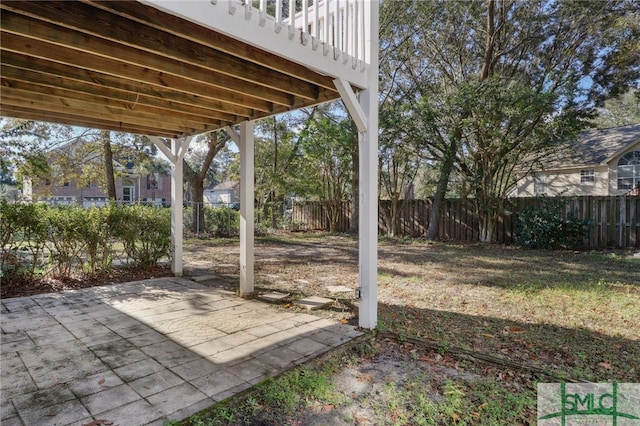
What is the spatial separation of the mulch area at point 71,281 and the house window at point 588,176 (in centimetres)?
1609

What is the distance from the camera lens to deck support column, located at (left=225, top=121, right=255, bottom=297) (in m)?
4.54

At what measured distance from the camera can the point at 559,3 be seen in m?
9.35

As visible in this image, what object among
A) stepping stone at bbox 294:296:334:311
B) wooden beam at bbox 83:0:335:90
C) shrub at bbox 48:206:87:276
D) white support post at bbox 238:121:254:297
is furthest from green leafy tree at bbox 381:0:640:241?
shrub at bbox 48:206:87:276

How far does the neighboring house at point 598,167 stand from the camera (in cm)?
1302

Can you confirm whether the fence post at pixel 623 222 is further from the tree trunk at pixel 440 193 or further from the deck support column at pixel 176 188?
the deck support column at pixel 176 188

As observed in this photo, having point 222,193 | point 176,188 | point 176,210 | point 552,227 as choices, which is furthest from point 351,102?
point 222,193

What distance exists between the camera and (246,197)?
4.60 meters

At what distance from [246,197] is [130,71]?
202 cm

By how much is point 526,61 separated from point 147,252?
11.7 metres

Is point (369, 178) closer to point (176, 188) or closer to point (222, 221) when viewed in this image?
point (176, 188)

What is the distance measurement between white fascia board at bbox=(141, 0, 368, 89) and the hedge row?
4.38 m

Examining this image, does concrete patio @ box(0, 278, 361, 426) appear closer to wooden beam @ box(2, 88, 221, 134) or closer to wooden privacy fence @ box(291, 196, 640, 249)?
wooden beam @ box(2, 88, 221, 134)

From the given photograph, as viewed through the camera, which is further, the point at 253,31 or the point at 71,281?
the point at 71,281

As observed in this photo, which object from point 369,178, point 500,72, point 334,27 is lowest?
point 369,178
